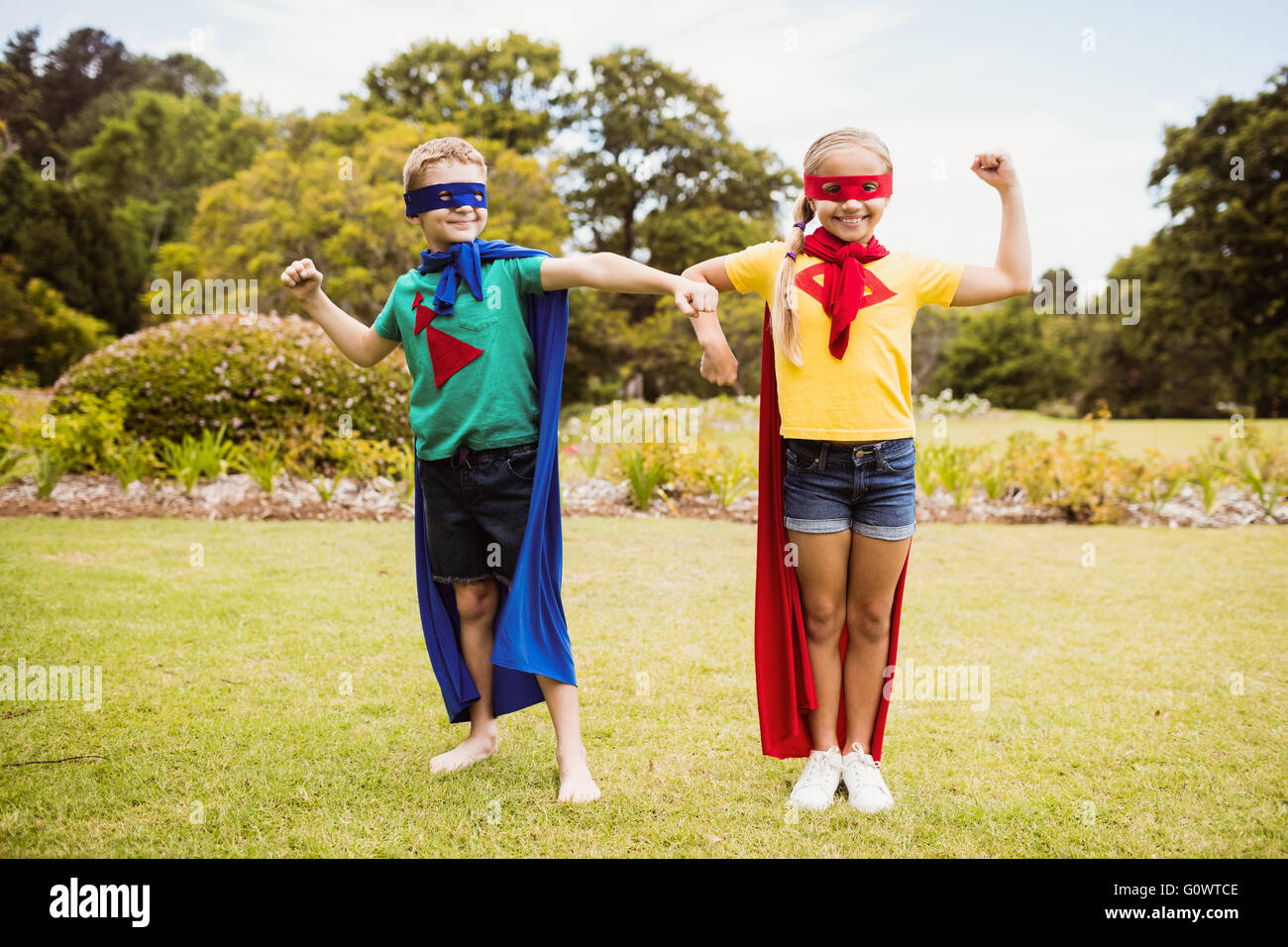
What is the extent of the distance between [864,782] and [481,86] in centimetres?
2537

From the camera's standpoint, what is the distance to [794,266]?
2.56 meters

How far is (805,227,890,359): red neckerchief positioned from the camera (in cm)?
246

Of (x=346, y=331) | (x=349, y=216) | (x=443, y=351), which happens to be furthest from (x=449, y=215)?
(x=349, y=216)

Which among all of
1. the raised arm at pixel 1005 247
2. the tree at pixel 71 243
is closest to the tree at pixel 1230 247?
the raised arm at pixel 1005 247

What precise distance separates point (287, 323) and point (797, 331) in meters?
8.21

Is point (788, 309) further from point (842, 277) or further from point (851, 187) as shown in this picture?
point (851, 187)

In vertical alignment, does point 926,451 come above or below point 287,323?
below

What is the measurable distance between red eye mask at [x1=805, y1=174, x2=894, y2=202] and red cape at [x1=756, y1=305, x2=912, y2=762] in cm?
39

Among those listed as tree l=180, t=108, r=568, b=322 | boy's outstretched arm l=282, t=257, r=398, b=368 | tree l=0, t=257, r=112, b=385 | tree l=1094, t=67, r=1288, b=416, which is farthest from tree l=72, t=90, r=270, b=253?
boy's outstretched arm l=282, t=257, r=398, b=368

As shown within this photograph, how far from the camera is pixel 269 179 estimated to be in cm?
1912

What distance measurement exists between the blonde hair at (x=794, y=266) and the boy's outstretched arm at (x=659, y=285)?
7.3 inches

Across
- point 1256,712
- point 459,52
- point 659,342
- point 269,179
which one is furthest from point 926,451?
point 459,52
